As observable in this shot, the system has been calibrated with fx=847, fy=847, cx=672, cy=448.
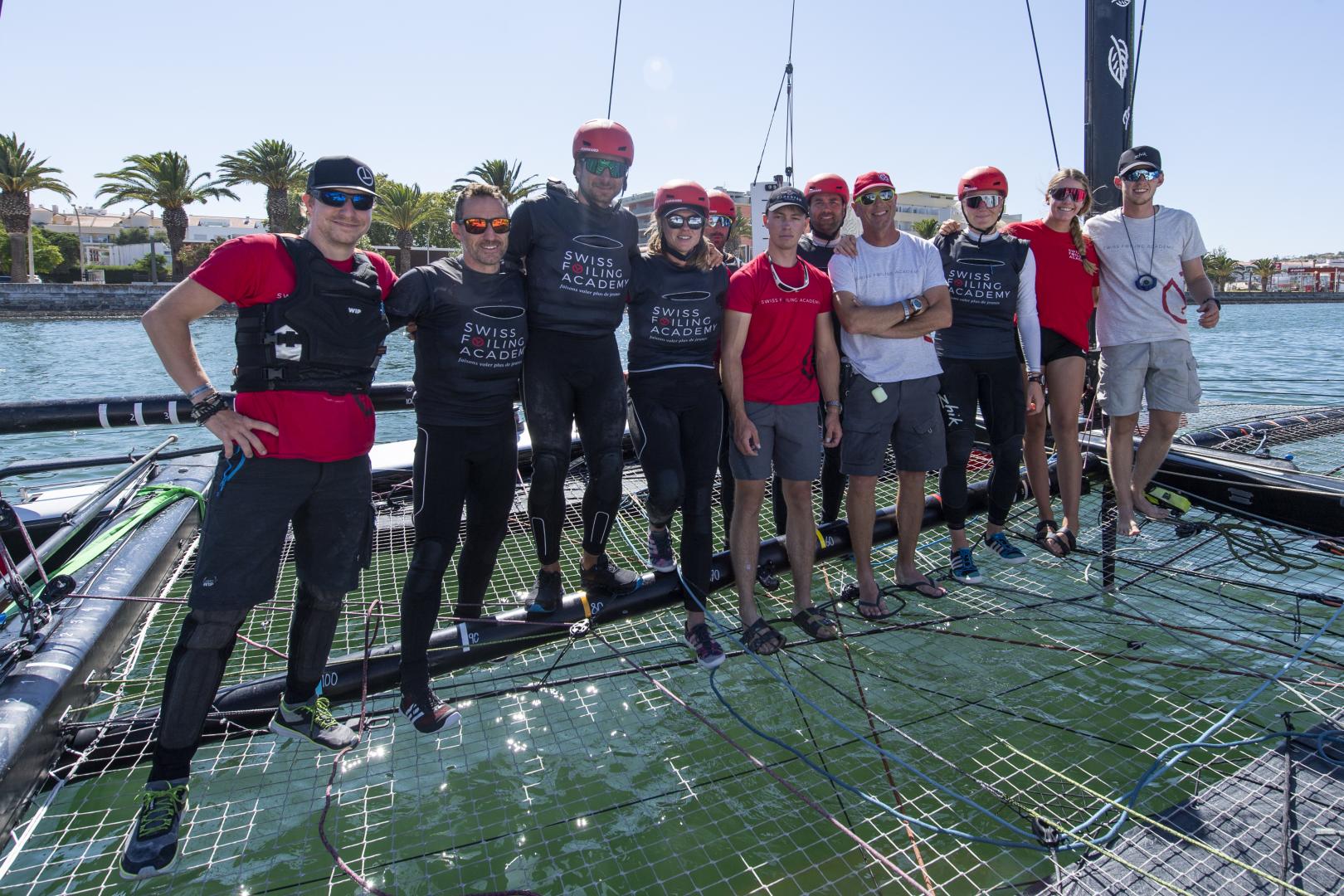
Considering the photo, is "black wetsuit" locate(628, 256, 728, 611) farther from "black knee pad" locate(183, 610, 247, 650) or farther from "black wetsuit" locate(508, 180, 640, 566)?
"black knee pad" locate(183, 610, 247, 650)

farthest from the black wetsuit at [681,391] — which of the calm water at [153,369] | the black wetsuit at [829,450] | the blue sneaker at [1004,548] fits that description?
the calm water at [153,369]

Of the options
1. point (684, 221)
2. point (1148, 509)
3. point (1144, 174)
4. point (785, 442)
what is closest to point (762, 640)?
point (785, 442)

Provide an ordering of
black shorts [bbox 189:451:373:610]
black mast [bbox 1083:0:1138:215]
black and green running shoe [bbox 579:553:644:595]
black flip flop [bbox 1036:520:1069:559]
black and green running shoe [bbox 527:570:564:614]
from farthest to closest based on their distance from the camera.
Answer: black mast [bbox 1083:0:1138:215] < black flip flop [bbox 1036:520:1069:559] < black and green running shoe [bbox 579:553:644:595] < black and green running shoe [bbox 527:570:564:614] < black shorts [bbox 189:451:373:610]

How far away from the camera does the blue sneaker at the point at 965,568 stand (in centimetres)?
422

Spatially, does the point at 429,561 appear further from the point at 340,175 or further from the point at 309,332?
the point at 340,175

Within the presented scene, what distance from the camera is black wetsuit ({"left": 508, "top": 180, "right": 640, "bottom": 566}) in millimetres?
3289

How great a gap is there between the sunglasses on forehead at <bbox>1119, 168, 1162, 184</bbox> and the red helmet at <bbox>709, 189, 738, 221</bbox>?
203 centimetres

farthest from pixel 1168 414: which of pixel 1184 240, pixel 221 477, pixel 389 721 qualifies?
pixel 221 477

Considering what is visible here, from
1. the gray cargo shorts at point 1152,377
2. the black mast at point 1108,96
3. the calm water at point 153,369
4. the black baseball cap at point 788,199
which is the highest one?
the black mast at point 1108,96

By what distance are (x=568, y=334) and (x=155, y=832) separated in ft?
6.90

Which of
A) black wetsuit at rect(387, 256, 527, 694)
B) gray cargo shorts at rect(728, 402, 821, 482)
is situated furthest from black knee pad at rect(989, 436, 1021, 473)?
black wetsuit at rect(387, 256, 527, 694)

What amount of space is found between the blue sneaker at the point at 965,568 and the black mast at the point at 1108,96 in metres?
2.66

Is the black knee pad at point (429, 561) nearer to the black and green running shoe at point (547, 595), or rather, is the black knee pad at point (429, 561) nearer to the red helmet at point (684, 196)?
the black and green running shoe at point (547, 595)

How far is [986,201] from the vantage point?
13.1ft
